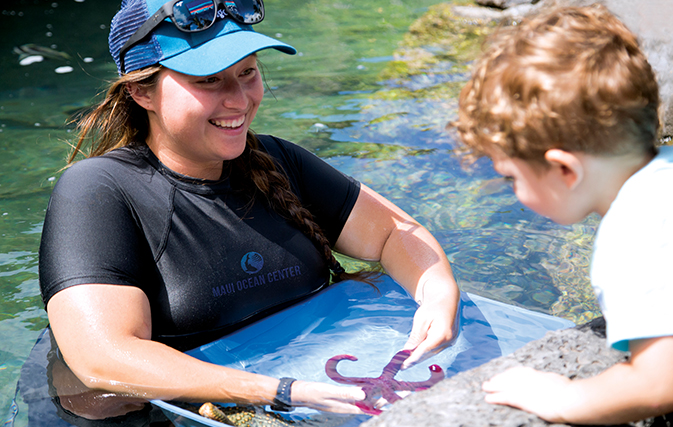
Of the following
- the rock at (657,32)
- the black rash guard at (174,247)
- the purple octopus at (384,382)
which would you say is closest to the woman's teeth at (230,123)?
the black rash guard at (174,247)

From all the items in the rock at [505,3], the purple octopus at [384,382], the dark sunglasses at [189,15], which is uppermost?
the dark sunglasses at [189,15]

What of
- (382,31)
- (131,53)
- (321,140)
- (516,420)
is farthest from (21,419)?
(382,31)

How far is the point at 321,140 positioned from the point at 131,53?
3083mm

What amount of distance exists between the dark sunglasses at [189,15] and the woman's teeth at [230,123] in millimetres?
332

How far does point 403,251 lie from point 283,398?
0.99m

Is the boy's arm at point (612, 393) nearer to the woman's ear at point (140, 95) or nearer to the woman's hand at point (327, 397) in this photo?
the woman's hand at point (327, 397)

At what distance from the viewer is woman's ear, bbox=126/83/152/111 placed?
7.41ft

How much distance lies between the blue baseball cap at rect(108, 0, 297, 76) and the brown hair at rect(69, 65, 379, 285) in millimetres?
79

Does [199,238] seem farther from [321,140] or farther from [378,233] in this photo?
[321,140]

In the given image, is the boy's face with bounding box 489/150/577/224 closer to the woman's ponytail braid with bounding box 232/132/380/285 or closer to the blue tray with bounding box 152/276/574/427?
the blue tray with bounding box 152/276/574/427

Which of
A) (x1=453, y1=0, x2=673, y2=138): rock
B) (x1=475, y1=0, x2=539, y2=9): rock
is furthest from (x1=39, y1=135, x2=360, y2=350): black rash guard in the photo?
(x1=475, y1=0, x2=539, y2=9): rock

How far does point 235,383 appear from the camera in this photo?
2.03m

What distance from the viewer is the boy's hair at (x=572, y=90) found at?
133 centimetres

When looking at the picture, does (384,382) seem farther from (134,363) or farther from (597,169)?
(597,169)
